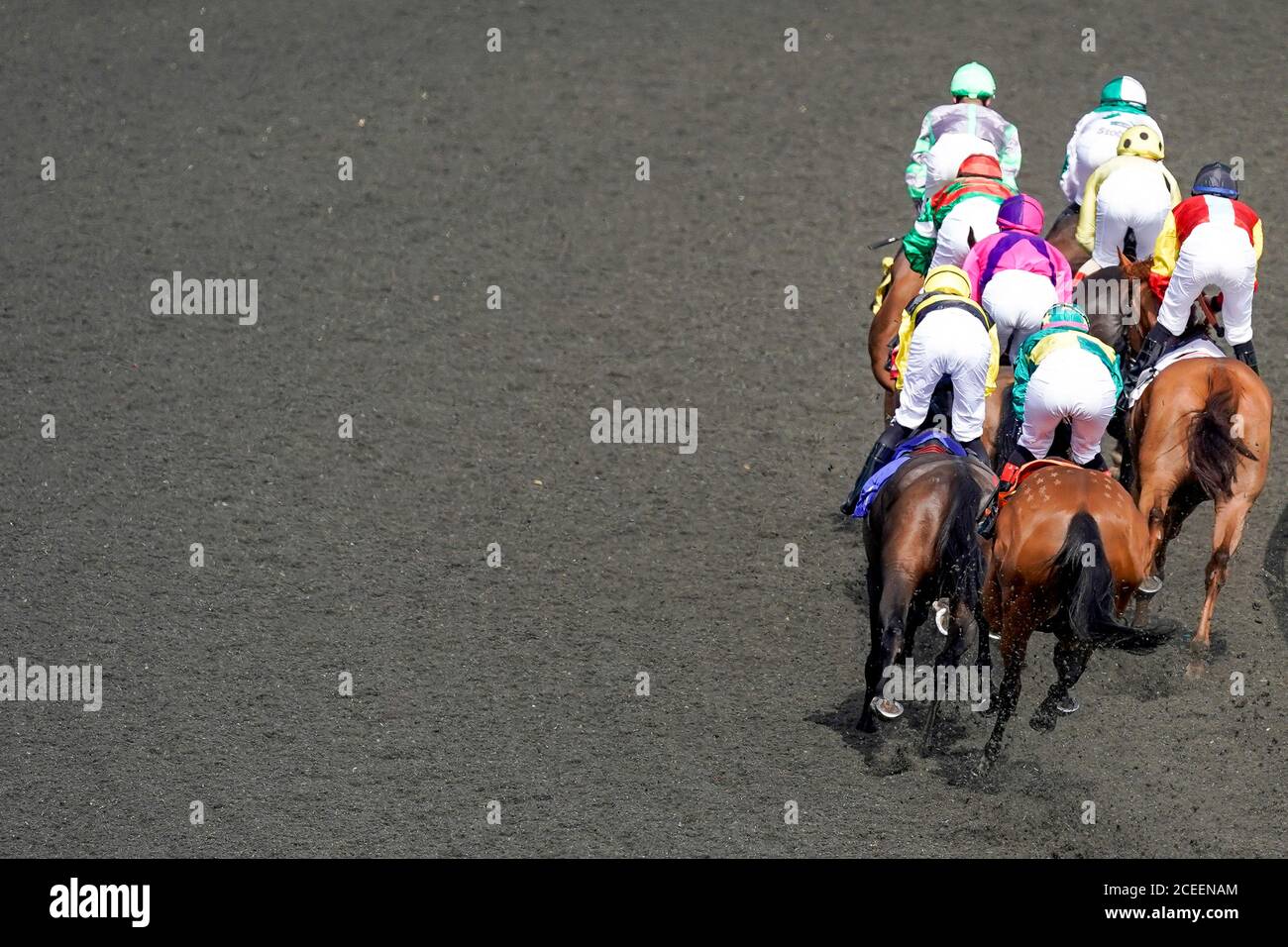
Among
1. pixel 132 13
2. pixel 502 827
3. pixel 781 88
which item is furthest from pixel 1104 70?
pixel 502 827

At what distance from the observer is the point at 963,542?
24.6 feet

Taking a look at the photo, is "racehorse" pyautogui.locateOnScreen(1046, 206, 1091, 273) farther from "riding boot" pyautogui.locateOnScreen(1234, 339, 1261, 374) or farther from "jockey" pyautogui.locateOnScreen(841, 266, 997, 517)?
"jockey" pyautogui.locateOnScreen(841, 266, 997, 517)

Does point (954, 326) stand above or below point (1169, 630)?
above

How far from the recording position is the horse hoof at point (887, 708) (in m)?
7.91

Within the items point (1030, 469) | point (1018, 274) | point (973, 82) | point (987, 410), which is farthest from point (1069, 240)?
point (1030, 469)

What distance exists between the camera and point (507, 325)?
11.6m

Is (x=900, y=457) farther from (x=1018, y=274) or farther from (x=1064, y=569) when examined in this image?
(x=1018, y=274)

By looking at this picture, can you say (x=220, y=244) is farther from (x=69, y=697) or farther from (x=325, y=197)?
(x=69, y=697)

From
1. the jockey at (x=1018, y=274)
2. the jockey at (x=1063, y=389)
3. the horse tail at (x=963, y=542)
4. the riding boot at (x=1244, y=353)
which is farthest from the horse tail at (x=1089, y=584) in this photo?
the riding boot at (x=1244, y=353)

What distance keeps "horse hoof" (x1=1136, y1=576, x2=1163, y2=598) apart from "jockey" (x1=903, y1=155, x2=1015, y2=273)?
1.99 meters

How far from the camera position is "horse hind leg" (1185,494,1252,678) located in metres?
8.42
